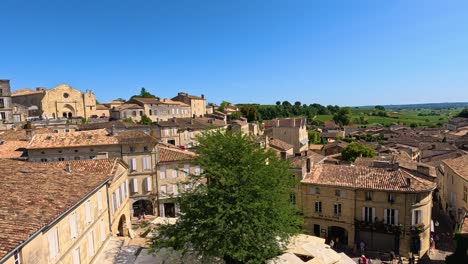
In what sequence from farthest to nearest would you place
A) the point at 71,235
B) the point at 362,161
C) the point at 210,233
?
the point at 362,161 → the point at 210,233 → the point at 71,235

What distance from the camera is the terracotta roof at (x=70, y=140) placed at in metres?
35.2

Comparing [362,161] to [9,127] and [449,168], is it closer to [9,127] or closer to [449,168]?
[449,168]

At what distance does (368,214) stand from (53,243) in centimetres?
2673

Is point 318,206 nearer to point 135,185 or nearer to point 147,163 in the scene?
point 147,163

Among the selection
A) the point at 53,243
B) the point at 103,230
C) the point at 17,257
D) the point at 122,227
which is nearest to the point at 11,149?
the point at 122,227

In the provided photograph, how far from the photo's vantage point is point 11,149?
37.2 meters

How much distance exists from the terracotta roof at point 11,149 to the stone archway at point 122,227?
16.0 metres

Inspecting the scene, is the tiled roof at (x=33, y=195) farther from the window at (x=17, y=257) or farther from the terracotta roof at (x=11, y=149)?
the terracotta roof at (x=11, y=149)

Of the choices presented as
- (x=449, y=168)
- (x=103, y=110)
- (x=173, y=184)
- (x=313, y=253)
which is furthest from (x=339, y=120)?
(x=313, y=253)

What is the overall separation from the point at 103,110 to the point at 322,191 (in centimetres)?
6571

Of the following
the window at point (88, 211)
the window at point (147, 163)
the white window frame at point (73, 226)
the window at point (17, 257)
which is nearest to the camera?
the window at point (17, 257)

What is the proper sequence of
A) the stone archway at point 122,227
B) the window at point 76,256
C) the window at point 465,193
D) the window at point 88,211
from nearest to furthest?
1. the window at point 76,256
2. the window at point 88,211
3. the stone archway at point 122,227
4. the window at point 465,193

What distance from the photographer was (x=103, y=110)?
8225 centimetres

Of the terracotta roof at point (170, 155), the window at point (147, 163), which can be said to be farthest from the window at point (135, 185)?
the terracotta roof at point (170, 155)
